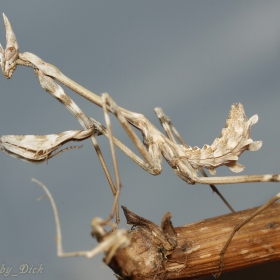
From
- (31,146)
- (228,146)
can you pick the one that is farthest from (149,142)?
(31,146)

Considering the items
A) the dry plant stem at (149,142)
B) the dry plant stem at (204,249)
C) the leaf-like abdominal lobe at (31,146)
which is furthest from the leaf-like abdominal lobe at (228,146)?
the leaf-like abdominal lobe at (31,146)

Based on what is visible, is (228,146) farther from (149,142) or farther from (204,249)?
(204,249)

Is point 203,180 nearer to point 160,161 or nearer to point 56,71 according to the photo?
point 160,161

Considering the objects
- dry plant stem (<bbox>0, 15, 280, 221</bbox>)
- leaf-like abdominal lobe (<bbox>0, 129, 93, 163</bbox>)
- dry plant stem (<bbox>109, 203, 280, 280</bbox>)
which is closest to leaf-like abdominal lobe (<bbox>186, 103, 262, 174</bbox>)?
dry plant stem (<bbox>0, 15, 280, 221</bbox>)

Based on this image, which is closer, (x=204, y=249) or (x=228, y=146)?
(x=204, y=249)

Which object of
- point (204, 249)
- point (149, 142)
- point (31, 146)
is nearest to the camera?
point (204, 249)

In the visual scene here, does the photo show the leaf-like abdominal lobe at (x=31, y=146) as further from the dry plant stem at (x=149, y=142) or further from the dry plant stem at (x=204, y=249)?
the dry plant stem at (x=204, y=249)
